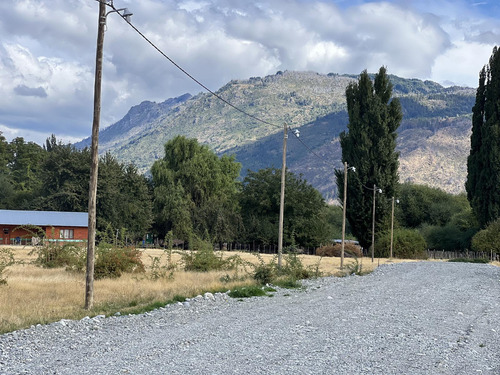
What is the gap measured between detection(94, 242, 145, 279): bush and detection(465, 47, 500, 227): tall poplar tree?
44.7 meters

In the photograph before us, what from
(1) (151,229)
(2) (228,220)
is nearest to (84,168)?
(1) (151,229)

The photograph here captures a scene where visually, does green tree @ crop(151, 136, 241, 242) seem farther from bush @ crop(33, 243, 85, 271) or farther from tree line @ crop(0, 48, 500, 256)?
bush @ crop(33, 243, 85, 271)

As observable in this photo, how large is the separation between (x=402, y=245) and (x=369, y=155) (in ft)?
35.6

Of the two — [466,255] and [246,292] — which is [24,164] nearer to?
[466,255]

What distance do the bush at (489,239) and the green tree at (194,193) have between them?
27.0m

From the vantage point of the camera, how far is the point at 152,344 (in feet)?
34.0

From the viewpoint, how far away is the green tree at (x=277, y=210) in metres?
70.7

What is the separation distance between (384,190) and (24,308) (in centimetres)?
5256

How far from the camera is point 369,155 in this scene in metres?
63.3

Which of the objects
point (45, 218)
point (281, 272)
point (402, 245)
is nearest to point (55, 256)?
point (281, 272)

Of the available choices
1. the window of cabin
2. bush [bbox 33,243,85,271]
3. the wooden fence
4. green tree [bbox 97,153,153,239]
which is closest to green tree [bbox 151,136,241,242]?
green tree [bbox 97,153,153,239]

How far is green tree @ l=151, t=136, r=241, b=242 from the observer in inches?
2717

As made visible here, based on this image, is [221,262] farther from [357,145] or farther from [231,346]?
[357,145]

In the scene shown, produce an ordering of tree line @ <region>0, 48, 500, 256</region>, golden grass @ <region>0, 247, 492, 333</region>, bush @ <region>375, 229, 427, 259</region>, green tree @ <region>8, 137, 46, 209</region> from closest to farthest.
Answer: golden grass @ <region>0, 247, 492, 333</region>, tree line @ <region>0, 48, 500, 256</region>, bush @ <region>375, 229, 427, 259</region>, green tree @ <region>8, 137, 46, 209</region>
